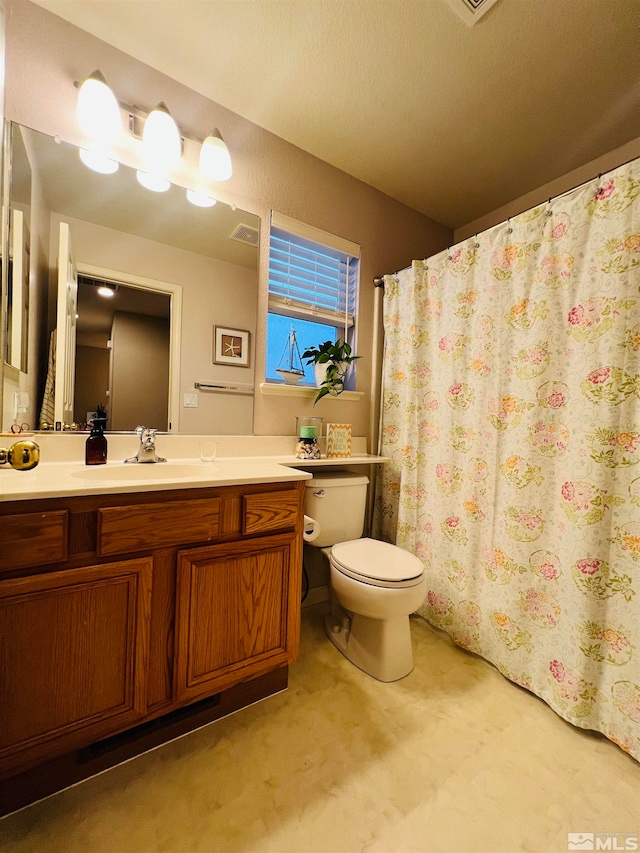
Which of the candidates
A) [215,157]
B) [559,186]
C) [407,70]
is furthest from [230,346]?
[559,186]

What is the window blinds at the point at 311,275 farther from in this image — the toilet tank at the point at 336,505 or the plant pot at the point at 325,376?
the toilet tank at the point at 336,505

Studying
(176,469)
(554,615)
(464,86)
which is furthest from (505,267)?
(176,469)

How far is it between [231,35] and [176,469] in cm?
165

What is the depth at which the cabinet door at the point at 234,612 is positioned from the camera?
99 centimetres

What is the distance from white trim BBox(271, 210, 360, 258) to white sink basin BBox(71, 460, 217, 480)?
1259 millimetres

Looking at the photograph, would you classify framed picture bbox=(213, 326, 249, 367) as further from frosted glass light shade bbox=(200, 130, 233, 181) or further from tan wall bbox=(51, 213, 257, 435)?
frosted glass light shade bbox=(200, 130, 233, 181)

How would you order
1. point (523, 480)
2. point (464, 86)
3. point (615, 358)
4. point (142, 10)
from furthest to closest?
point (464, 86) → point (523, 480) → point (142, 10) → point (615, 358)

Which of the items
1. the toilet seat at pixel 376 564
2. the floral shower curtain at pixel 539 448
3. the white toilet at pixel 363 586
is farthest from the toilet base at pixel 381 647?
the floral shower curtain at pixel 539 448

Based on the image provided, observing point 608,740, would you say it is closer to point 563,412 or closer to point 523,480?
point 523,480

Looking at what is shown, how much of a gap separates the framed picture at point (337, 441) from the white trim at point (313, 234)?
102cm

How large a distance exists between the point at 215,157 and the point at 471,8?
1.05m

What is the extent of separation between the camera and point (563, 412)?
1222 mm

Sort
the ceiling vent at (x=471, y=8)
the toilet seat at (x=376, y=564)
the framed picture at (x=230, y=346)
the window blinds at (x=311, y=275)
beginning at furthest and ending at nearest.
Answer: the window blinds at (x=311, y=275) < the framed picture at (x=230, y=346) < the toilet seat at (x=376, y=564) < the ceiling vent at (x=471, y=8)

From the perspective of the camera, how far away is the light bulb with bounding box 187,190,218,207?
1457mm
